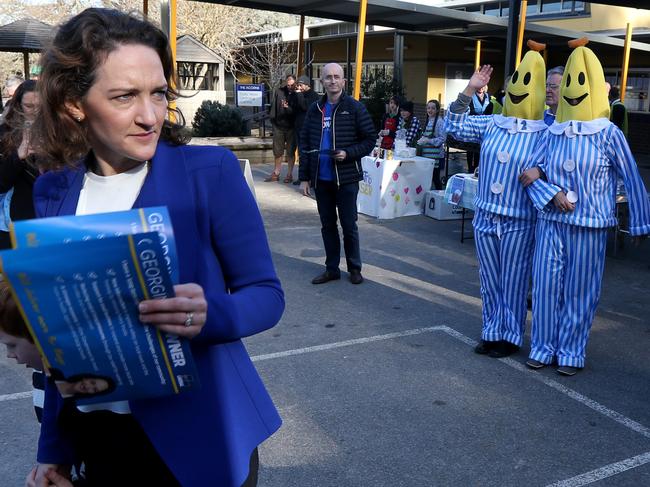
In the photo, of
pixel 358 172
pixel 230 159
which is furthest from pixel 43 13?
pixel 230 159

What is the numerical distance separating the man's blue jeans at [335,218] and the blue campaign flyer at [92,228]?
5247 millimetres

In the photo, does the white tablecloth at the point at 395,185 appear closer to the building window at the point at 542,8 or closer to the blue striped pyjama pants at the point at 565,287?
the blue striped pyjama pants at the point at 565,287

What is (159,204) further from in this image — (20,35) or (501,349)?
(20,35)

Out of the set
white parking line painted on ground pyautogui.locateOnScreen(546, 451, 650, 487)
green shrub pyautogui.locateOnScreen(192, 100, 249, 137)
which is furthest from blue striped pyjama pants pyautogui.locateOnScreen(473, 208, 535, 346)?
green shrub pyautogui.locateOnScreen(192, 100, 249, 137)

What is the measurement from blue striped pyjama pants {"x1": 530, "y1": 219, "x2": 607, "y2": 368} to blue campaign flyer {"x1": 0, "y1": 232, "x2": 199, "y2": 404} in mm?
3532

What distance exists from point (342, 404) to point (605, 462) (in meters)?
1.45

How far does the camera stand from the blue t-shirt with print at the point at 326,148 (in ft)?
20.7

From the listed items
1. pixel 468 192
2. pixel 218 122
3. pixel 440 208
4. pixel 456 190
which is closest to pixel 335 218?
pixel 468 192

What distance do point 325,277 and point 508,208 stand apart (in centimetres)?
243

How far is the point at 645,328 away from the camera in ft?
17.5

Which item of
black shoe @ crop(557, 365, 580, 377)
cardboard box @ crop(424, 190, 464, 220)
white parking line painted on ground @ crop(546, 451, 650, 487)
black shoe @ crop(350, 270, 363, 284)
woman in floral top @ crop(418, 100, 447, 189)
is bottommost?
white parking line painted on ground @ crop(546, 451, 650, 487)

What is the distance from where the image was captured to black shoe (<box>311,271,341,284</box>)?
6.42 metres

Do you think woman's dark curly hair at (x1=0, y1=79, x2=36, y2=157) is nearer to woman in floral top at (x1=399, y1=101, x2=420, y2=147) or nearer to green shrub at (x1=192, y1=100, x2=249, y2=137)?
woman in floral top at (x1=399, y1=101, x2=420, y2=147)

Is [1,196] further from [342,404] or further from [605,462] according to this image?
[605,462]
